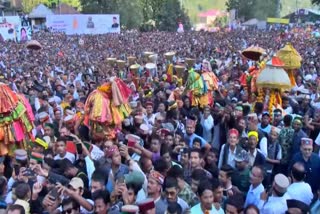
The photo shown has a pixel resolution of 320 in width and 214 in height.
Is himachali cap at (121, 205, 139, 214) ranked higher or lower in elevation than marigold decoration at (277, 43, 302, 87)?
lower

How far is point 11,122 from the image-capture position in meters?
7.72

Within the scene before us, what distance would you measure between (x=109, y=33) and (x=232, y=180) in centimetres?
2932

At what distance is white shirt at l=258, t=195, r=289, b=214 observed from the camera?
17.2 feet

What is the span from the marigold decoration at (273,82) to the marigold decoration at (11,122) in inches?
159

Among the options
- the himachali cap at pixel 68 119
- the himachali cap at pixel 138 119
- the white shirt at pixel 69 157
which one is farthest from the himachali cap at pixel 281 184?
the himachali cap at pixel 68 119

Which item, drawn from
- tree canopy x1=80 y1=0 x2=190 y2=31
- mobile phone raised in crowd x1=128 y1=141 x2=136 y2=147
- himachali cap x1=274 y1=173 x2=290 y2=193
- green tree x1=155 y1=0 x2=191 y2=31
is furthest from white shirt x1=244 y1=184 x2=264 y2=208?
green tree x1=155 y1=0 x2=191 y2=31

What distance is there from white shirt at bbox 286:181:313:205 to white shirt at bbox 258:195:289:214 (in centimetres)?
12

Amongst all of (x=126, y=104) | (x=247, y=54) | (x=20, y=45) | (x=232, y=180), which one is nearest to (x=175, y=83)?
(x=247, y=54)

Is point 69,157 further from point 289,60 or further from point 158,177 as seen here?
point 289,60

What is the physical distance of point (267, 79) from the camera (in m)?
10.0

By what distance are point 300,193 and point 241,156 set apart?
52.7 inches

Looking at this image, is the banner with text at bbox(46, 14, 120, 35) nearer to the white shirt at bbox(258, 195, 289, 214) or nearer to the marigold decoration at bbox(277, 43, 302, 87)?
the marigold decoration at bbox(277, 43, 302, 87)

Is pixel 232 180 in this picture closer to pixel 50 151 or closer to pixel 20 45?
pixel 50 151

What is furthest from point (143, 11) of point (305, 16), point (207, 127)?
point (207, 127)
